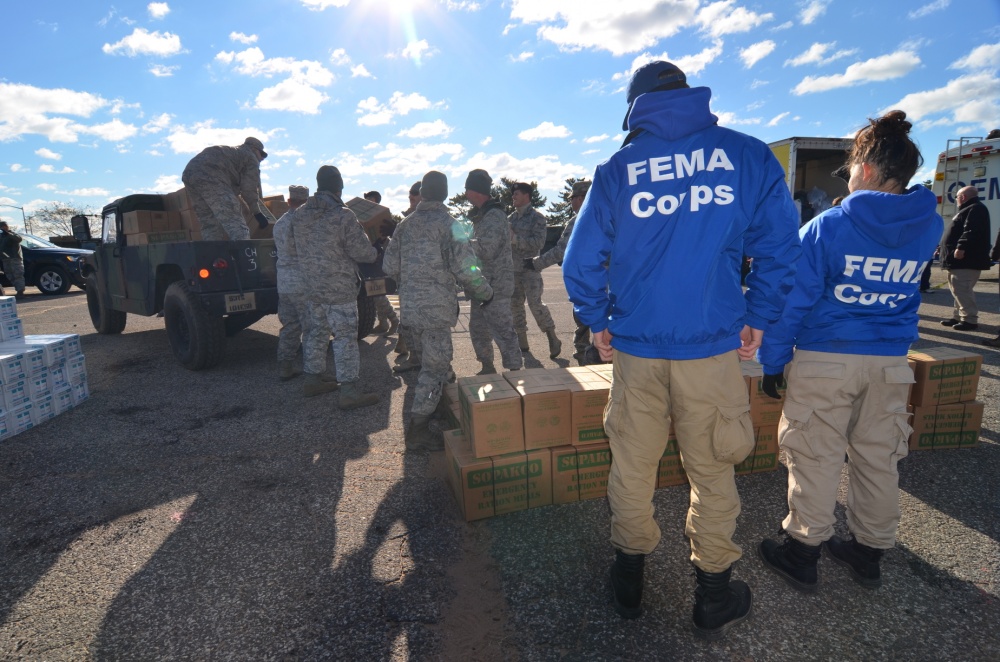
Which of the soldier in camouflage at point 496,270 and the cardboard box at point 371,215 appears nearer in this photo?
the soldier in camouflage at point 496,270

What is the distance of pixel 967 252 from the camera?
20.0ft

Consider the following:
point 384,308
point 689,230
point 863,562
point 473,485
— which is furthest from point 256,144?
point 863,562

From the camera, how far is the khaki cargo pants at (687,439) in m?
1.77

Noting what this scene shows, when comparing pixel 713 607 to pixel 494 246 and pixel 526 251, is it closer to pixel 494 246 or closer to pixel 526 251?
pixel 494 246

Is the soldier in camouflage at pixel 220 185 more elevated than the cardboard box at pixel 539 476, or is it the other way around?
the soldier in camouflage at pixel 220 185

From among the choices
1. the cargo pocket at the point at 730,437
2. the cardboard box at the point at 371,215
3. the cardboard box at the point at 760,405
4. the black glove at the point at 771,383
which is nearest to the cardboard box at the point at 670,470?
the cardboard box at the point at 760,405

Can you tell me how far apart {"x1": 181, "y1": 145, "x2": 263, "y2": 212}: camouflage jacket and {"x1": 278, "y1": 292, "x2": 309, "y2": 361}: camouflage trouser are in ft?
5.84

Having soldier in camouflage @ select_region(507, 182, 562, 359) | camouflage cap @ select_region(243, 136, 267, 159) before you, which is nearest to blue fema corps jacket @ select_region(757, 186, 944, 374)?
soldier in camouflage @ select_region(507, 182, 562, 359)

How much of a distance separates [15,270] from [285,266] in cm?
1308

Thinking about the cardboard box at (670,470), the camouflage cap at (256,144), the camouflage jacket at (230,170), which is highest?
the camouflage cap at (256,144)

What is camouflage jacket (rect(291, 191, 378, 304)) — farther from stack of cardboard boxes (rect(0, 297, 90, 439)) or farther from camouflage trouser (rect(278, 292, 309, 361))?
stack of cardboard boxes (rect(0, 297, 90, 439))

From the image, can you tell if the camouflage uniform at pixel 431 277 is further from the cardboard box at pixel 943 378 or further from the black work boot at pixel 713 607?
the cardboard box at pixel 943 378

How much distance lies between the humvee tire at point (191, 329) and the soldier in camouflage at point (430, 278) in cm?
294

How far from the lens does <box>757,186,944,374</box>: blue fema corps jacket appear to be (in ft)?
6.38
